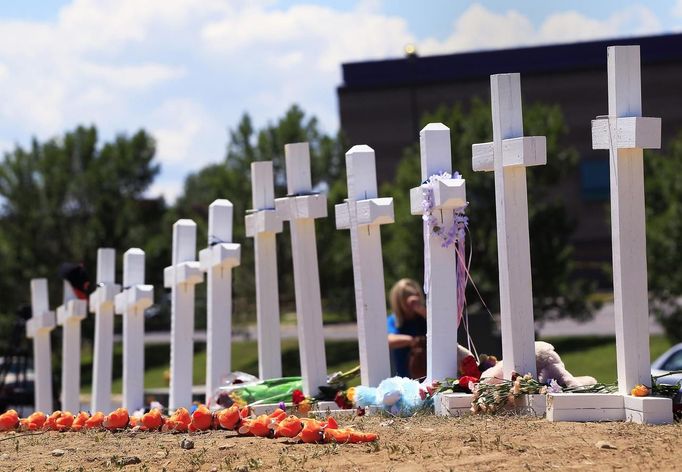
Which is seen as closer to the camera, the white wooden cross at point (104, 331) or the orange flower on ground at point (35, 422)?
the orange flower on ground at point (35, 422)

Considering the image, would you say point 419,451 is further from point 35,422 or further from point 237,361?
point 237,361

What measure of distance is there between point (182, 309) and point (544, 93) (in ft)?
130

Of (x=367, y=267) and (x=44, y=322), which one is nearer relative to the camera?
(x=367, y=267)

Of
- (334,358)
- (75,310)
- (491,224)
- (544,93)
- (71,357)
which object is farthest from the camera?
(544,93)

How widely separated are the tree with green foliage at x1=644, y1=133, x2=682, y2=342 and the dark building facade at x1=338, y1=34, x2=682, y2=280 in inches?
830

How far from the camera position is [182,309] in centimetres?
1243

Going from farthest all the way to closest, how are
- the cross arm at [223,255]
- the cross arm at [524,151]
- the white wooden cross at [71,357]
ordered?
1. the white wooden cross at [71,357]
2. the cross arm at [223,255]
3. the cross arm at [524,151]

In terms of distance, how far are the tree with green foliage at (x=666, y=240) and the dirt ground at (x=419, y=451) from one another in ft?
64.8

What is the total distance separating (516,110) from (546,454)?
3031mm

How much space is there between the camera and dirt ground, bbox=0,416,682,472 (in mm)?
5969

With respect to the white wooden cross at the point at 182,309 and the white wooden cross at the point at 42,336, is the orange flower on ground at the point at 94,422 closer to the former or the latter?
the white wooden cross at the point at 182,309

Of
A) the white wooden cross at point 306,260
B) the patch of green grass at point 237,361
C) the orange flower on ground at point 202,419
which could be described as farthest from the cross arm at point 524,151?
the patch of green grass at point 237,361

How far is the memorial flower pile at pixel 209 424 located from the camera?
7.02 metres

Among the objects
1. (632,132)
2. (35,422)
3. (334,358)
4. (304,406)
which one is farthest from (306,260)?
(334,358)
